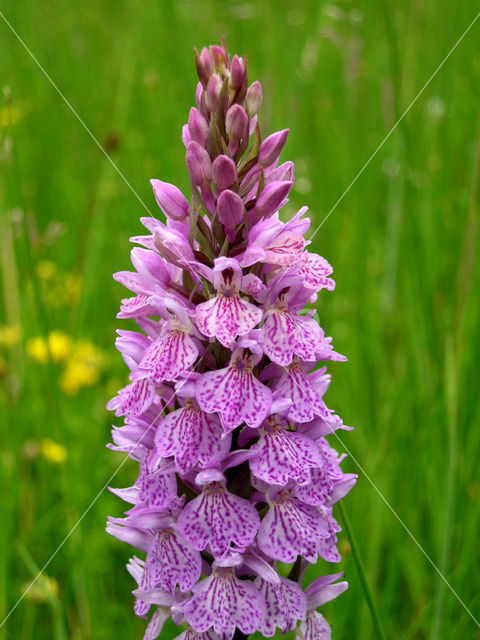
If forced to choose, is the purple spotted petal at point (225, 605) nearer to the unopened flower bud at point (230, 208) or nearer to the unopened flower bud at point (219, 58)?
the unopened flower bud at point (230, 208)

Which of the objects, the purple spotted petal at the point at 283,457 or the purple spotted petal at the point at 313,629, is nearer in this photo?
the purple spotted petal at the point at 283,457

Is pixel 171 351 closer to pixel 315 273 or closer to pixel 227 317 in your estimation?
pixel 227 317

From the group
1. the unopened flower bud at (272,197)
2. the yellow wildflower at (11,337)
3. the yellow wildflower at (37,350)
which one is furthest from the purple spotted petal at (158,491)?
the yellow wildflower at (37,350)

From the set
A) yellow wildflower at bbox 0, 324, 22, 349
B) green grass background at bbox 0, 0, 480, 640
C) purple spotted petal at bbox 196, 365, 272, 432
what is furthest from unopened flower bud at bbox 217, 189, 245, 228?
yellow wildflower at bbox 0, 324, 22, 349

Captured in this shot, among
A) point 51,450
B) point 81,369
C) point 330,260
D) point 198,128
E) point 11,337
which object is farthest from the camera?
point 330,260

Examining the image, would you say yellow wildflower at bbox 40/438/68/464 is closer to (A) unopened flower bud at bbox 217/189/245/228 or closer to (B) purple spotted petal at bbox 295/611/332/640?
(B) purple spotted petal at bbox 295/611/332/640

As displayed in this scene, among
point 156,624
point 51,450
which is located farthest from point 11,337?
point 156,624

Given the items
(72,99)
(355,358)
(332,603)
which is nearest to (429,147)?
(355,358)
